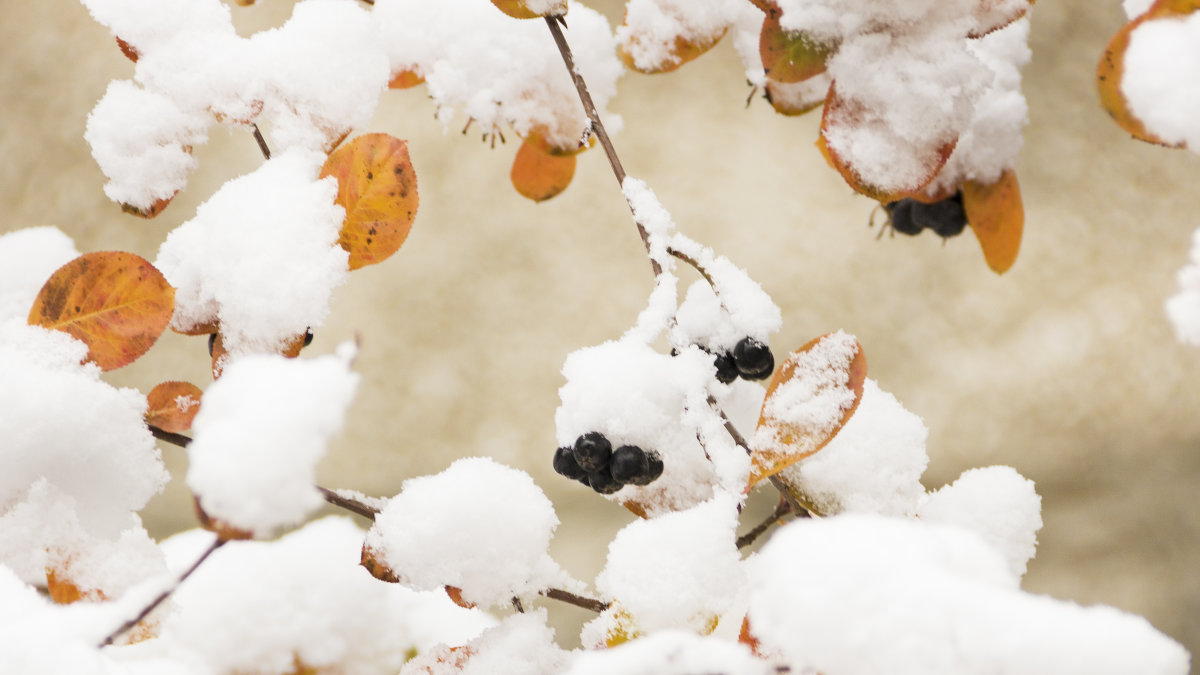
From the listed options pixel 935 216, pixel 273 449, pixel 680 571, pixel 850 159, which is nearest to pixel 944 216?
pixel 935 216

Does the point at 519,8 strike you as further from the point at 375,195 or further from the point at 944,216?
the point at 944,216

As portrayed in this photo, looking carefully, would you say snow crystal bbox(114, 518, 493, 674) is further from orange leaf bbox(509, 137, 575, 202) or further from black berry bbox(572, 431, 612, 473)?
orange leaf bbox(509, 137, 575, 202)

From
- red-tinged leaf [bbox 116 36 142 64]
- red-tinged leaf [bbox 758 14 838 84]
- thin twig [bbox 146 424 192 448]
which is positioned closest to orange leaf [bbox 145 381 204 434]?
thin twig [bbox 146 424 192 448]

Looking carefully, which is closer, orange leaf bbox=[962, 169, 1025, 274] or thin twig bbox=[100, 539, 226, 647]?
thin twig bbox=[100, 539, 226, 647]

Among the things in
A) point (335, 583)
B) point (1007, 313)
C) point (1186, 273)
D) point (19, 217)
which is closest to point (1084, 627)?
point (1186, 273)

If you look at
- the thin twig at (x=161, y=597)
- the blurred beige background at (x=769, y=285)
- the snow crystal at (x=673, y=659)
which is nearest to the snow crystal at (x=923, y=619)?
the snow crystal at (x=673, y=659)

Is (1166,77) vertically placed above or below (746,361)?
above

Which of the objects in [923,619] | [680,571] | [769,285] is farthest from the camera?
[769,285]
